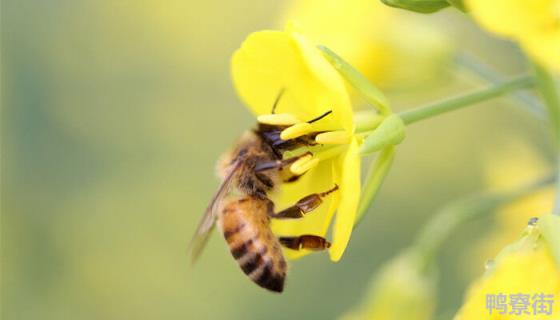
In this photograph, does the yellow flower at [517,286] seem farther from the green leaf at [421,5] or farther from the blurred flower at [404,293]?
the blurred flower at [404,293]

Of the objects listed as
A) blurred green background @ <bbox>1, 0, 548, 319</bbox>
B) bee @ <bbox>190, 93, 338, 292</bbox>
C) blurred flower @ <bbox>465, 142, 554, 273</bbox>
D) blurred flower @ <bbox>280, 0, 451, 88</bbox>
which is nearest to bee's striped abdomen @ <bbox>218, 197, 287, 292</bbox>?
bee @ <bbox>190, 93, 338, 292</bbox>

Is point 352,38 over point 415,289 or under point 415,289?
over

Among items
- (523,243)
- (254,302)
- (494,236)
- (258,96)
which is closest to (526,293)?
(523,243)

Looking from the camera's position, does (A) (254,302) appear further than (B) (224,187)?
Yes

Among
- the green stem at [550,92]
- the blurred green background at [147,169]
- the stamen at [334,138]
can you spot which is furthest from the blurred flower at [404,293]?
the blurred green background at [147,169]

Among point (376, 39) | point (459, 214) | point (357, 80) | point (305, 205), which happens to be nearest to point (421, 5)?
point (357, 80)

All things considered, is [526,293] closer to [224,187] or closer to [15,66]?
[224,187]

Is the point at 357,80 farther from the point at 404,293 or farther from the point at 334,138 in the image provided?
the point at 404,293
